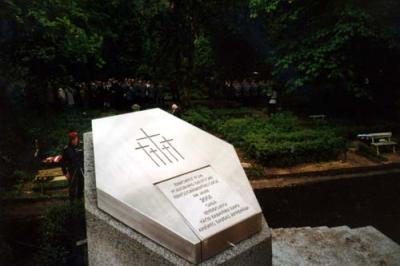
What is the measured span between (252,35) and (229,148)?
1760 centimetres

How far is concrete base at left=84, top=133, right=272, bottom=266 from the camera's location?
3068 millimetres

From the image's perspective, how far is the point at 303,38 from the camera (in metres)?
13.5

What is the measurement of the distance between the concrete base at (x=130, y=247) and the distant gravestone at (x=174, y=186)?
6cm

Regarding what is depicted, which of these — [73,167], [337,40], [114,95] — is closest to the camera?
[73,167]

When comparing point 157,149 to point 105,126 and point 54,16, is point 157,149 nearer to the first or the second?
point 105,126

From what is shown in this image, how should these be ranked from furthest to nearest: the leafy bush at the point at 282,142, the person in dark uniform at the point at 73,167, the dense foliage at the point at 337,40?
1. the dense foliage at the point at 337,40
2. the leafy bush at the point at 282,142
3. the person in dark uniform at the point at 73,167

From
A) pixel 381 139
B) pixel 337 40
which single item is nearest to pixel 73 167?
pixel 337 40

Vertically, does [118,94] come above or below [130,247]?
below

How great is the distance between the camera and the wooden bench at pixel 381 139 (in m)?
11.9

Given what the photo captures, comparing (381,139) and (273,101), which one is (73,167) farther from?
(273,101)

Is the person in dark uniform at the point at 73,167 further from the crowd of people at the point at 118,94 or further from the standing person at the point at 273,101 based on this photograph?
the standing person at the point at 273,101

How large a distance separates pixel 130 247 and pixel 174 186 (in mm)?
651

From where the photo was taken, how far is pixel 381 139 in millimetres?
12484

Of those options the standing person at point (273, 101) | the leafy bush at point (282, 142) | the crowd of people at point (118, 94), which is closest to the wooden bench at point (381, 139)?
the leafy bush at point (282, 142)
